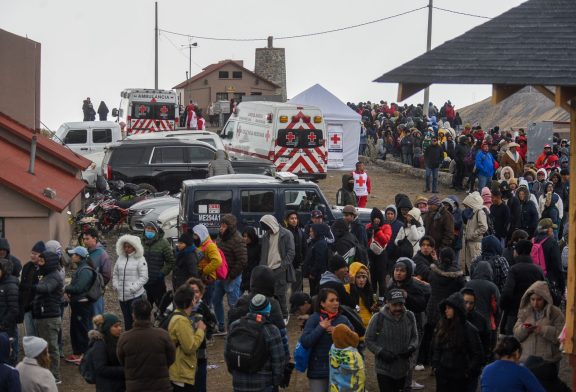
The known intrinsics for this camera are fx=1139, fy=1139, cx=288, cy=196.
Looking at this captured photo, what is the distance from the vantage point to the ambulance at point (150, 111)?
139ft

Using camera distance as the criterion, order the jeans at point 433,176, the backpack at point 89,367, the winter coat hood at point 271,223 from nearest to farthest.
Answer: the backpack at point 89,367 < the winter coat hood at point 271,223 < the jeans at point 433,176

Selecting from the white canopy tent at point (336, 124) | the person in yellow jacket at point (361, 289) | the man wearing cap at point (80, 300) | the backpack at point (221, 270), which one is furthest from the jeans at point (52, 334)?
the white canopy tent at point (336, 124)

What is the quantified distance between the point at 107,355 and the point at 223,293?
16.4ft

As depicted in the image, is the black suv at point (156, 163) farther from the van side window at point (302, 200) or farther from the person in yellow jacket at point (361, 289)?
the person in yellow jacket at point (361, 289)

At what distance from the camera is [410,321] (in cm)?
1141

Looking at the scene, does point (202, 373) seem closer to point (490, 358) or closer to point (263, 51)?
point (490, 358)

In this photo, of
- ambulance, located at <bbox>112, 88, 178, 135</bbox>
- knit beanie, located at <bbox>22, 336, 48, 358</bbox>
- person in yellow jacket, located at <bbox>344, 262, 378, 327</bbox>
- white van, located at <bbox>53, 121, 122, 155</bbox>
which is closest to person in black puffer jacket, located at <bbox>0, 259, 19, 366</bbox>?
knit beanie, located at <bbox>22, 336, 48, 358</bbox>

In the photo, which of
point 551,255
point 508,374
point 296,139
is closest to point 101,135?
point 296,139

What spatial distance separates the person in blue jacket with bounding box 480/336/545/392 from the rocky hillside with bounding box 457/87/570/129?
135 ft

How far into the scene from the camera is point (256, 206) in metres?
19.4

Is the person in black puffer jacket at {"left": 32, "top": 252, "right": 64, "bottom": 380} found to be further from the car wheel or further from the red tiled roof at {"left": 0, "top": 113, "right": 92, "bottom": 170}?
the car wheel

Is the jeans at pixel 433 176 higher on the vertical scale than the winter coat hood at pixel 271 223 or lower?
lower

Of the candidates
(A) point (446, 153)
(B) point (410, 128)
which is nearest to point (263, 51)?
(B) point (410, 128)

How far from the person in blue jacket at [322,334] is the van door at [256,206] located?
27.5ft
